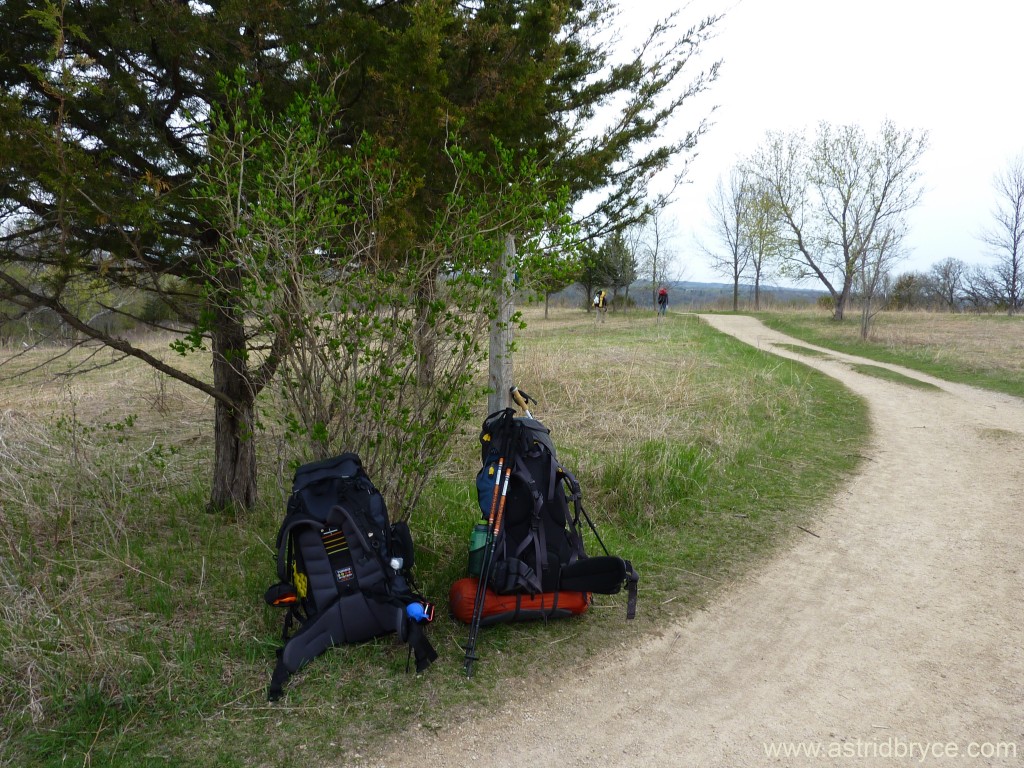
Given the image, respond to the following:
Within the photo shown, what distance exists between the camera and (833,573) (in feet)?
15.5

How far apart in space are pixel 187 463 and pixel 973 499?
7756 mm

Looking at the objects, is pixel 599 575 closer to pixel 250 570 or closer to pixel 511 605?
pixel 511 605

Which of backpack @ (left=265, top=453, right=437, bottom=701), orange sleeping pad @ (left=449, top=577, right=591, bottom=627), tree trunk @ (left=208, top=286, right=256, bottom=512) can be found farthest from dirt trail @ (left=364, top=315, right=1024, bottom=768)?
tree trunk @ (left=208, top=286, right=256, bottom=512)

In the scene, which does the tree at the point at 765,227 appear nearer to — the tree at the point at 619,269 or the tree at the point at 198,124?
the tree at the point at 619,269

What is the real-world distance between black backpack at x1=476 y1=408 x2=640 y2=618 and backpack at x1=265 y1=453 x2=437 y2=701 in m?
0.57

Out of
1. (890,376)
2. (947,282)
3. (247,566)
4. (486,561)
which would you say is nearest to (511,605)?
(486,561)

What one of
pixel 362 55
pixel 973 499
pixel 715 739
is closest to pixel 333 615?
pixel 715 739

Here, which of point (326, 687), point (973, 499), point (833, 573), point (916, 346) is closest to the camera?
point (326, 687)

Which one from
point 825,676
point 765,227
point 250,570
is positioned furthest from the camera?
point 765,227

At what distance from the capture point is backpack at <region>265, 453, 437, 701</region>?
3.40 metres

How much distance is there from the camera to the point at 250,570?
4.27 meters

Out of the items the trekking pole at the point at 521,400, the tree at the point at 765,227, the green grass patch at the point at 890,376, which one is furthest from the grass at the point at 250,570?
the tree at the point at 765,227

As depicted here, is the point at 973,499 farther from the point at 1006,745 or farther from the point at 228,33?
the point at 228,33

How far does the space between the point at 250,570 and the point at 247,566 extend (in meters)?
0.11
